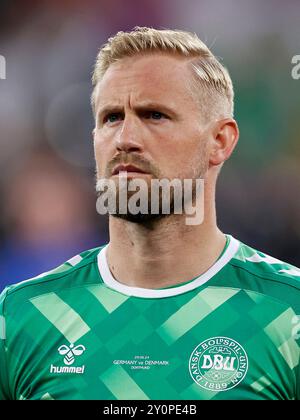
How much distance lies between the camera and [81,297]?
9.74 feet

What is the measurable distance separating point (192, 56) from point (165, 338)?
1357mm

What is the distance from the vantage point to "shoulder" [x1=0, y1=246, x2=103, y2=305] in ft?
10.0

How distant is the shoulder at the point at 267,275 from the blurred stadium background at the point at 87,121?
120 centimetres

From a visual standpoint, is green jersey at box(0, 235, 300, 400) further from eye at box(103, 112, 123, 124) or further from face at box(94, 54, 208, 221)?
eye at box(103, 112, 123, 124)

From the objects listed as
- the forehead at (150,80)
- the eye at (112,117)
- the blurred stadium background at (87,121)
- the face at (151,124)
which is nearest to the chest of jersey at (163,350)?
the face at (151,124)

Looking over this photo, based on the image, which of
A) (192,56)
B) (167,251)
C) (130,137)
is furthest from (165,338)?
(192,56)

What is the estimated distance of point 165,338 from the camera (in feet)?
8.98

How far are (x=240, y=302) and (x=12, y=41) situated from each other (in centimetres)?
292

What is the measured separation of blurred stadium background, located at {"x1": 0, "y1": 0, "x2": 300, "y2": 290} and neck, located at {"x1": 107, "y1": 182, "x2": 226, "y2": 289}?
129 cm

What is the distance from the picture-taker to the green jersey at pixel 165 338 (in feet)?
8.65

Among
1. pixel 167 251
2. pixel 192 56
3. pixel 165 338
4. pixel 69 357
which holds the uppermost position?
pixel 192 56

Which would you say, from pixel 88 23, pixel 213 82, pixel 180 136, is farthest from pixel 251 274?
pixel 88 23

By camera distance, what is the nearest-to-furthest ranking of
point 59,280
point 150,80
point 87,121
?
1. point 150,80
2. point 59,280
3. point 87,121

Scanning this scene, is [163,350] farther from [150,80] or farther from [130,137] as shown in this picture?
[150,80]
